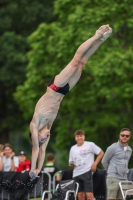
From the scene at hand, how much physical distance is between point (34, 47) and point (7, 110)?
7.13 meters

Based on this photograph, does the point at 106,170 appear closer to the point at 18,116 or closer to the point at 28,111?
the point at 28,111

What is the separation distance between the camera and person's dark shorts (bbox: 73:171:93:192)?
15.9 meters

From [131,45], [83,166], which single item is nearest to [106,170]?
[83,166]

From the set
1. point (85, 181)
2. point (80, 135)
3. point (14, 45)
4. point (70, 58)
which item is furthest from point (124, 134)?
point (14, 45)

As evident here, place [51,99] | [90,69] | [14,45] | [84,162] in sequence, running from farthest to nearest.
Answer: [14,45] < [90,69] < [84,162] < [51,99]

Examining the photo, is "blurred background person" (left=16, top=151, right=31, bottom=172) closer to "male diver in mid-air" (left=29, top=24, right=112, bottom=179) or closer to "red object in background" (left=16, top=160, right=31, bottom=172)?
"red object in background" (left=16, top=160, right=31, bottom=172)

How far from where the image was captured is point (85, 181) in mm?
15891

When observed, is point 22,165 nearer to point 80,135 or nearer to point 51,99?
point 80,135

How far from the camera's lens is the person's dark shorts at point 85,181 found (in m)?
15.9

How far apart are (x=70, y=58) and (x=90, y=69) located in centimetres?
140

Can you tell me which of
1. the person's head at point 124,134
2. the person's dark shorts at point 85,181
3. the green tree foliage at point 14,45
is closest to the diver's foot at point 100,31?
the person's head at point 124,134

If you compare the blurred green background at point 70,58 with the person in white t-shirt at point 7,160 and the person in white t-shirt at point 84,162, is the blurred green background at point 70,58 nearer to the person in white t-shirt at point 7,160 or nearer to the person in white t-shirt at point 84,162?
the person in white t-shirt at point 7,160

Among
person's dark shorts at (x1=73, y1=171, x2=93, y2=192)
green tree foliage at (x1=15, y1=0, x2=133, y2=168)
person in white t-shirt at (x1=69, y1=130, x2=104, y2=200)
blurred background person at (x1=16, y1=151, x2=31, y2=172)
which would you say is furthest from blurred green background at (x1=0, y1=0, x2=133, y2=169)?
person's dark shorts at (x1=73, y1=171, x2=93, y2=192)

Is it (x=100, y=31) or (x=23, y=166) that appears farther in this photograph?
(x=23, y=166)
